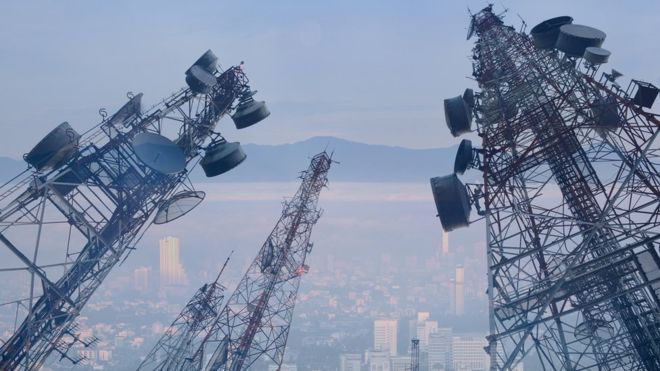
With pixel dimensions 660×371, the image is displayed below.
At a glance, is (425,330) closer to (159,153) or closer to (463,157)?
(463,157)

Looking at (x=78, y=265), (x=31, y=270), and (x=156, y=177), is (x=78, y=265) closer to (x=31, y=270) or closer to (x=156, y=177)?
(x=31, y=270)

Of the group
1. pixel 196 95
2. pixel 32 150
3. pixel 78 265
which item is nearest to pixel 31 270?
pixel 78 265

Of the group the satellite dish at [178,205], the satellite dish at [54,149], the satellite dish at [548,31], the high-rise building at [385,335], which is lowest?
the satellite dish at [54,149]

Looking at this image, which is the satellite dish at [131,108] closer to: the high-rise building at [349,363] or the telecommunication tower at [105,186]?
the telecommunication tower at [105,186]

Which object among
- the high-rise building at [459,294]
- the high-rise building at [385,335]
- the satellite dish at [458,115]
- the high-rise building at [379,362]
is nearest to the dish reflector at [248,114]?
the satellite dish at [458,115]

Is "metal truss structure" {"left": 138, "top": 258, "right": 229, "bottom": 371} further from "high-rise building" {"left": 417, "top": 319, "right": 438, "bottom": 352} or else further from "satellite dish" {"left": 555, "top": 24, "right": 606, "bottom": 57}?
"high-rise building" {"left": 417, "top": 319, "right": 438, "bottom": 352}

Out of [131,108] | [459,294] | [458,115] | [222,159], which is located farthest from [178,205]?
[459,294]
